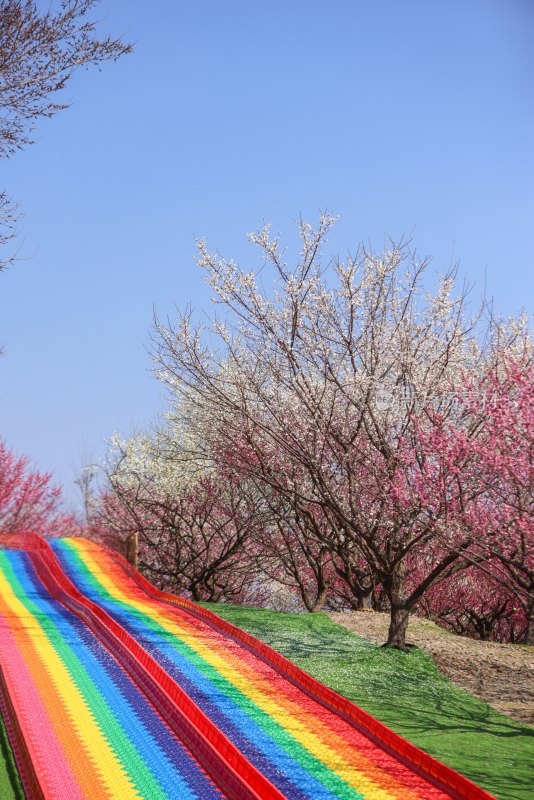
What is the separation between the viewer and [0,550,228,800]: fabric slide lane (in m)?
6.93

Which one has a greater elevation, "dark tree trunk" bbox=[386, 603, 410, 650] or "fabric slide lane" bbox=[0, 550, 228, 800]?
"dark tree trunk" bbox=[386, 603, 410, 650]

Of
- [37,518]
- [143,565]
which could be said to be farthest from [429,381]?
[37,518]

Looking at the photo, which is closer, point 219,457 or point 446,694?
point 446,694

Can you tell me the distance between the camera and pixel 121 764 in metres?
7.42

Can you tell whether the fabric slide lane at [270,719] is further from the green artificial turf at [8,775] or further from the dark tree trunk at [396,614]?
the dark tree trunk at [396,614]

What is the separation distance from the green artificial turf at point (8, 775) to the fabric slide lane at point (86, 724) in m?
0.22

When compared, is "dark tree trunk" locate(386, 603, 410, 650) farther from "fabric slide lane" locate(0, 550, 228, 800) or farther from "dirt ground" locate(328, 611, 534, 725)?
"fabric slide lane" locate(0, 550, 228, 800)

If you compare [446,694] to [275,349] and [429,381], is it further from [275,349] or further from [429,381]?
[275,349]

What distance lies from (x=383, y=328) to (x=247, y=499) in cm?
751

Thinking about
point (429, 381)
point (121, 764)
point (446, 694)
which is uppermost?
point (429, 381)

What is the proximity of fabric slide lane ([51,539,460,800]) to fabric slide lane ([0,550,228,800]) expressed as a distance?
68 cm

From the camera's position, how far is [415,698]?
10328 mm

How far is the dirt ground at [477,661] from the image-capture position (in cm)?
1070

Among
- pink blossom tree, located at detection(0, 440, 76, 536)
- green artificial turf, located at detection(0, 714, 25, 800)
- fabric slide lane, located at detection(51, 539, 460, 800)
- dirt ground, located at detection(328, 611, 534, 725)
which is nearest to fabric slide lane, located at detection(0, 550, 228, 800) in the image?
green artificial turf, located at detection(0, 714, 25, 800)
